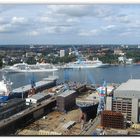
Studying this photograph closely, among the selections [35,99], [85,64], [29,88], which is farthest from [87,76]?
[35,99]

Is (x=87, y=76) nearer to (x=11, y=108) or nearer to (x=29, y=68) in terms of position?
(x=29, y=68)

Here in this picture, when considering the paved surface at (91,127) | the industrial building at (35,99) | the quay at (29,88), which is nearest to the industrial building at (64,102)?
the industrial building at (35,99)

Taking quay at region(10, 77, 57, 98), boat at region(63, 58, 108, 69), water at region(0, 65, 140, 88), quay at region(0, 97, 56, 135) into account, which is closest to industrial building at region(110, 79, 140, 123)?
quay at region(0, 97, 56, 135)

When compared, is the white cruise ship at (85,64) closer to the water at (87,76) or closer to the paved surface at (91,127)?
the water at (87,76)

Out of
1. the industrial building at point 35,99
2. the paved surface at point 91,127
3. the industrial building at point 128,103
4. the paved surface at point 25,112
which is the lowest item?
the paved surface at point 91,127

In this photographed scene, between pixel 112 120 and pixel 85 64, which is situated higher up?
pixel 85 64

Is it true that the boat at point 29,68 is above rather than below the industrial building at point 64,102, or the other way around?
above

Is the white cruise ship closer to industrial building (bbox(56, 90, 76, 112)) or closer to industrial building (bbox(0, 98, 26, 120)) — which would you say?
industrial building (bbox(56, 90, 76, 112))

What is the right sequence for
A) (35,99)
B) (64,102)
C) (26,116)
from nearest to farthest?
1. (26,116)
2. (64,102)
3. (35,99)
